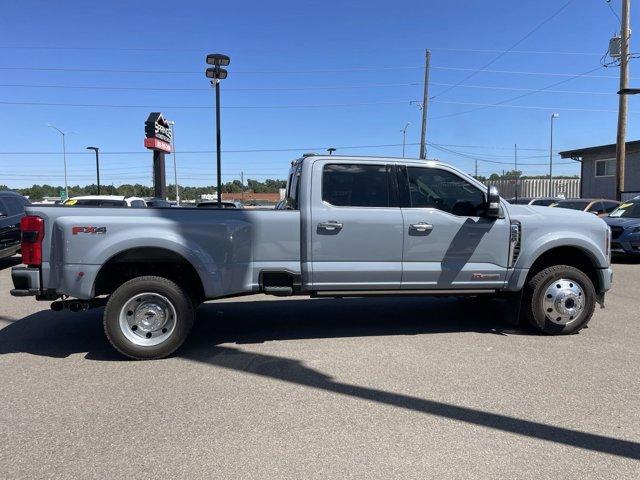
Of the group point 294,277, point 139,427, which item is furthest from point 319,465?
point 294,277

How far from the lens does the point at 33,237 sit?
195 inches

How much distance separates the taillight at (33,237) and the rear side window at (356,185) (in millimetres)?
2878

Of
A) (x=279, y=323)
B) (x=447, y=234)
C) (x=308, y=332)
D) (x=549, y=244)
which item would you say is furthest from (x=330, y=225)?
(x=549, y=244)

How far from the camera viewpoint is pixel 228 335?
6.22 metres

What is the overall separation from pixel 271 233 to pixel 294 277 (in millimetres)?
543

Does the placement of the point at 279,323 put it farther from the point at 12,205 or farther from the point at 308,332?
the point at 12,205

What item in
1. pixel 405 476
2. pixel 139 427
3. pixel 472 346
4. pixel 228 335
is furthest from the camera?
pixel 228 335

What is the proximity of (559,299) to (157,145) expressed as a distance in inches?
996

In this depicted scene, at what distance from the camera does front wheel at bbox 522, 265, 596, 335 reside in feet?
19.8

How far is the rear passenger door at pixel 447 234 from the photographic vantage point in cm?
573

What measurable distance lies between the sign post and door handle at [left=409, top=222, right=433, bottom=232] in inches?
894

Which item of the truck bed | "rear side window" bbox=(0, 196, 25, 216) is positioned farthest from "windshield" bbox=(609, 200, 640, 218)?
"rear side window" bbox=(0, 196, 25, 216)

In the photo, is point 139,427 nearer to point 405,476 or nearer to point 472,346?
point 405,476

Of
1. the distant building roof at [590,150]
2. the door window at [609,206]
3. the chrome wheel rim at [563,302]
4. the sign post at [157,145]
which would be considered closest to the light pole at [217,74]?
the chrome wheel rim at [563,302]
